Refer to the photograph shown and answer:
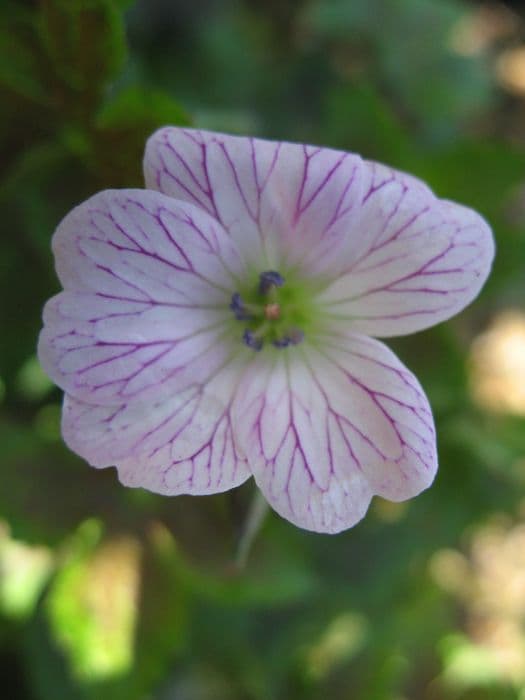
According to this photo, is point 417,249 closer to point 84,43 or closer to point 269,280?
point 269,280

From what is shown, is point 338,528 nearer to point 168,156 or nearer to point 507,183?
point 168,156

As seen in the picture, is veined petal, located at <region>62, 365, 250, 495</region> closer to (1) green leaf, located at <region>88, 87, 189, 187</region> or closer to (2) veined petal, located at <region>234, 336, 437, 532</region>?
(2) veined petal, located at <region>234, 336, 437, 532</region>

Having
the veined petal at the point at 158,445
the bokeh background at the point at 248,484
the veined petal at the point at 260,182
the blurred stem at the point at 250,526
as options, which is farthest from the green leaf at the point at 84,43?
the blurred stem at the point at 250,526

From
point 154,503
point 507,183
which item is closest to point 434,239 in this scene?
point 507,183

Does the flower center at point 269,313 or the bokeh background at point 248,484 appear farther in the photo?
the bokeh background at point 248,484

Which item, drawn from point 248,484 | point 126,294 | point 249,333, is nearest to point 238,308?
point 249,333

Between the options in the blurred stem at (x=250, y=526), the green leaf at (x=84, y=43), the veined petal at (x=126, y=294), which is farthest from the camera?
the blurred stem at (x=250, y=526)

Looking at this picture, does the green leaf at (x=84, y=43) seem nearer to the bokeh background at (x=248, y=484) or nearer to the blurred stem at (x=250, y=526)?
the bokeh background at (x=248, y=484)
